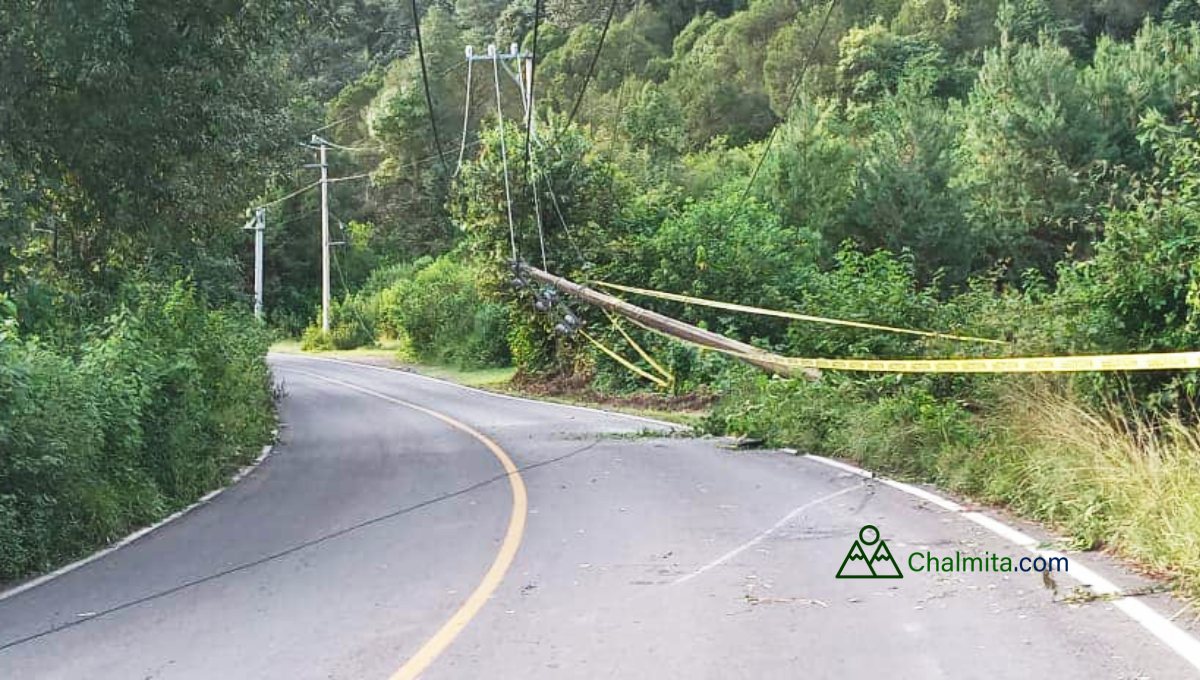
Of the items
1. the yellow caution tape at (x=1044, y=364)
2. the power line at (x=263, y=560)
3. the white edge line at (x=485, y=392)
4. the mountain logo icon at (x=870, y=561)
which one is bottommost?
the white edge line at (x=485, y=392)

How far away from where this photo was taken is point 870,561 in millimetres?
8672

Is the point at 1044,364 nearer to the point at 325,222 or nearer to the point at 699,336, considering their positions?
the point at 699,336

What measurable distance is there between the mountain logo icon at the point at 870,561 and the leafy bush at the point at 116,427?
6.47 m

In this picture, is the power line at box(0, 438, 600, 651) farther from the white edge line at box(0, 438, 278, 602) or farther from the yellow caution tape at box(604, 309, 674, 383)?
the yellow caution tape at box(604, 309, 674, 383)

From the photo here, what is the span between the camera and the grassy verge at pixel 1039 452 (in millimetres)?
8055

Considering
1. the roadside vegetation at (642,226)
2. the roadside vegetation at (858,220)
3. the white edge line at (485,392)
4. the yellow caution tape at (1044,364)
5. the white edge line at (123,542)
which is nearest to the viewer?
the yellow caution tape at (1044,364)

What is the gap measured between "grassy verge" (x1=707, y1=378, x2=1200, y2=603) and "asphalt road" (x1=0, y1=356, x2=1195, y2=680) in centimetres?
52

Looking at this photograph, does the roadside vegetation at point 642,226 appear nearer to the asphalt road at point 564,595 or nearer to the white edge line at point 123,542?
the white edge line at point 123,542

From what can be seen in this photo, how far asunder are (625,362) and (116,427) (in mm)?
19732

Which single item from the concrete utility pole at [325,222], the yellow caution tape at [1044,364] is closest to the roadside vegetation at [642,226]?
the yellow caution tape at [1044,364]

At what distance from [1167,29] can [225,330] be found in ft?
113

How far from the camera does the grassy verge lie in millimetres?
8055

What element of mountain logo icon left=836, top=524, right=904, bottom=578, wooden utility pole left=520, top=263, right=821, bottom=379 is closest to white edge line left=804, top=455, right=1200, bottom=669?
mountain logo icon left=836, top=524, right=904, bottom=578

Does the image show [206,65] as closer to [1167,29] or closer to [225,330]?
[225,330]
